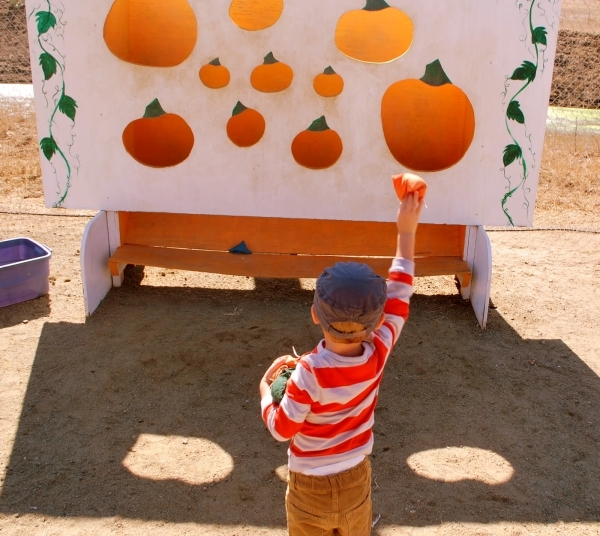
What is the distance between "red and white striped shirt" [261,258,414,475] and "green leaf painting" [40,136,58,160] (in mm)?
2690

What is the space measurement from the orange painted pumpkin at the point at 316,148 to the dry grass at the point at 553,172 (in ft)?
8.28

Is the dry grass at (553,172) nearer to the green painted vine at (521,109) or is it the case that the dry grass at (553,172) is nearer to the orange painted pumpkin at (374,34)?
the green painted vine at (521,109)

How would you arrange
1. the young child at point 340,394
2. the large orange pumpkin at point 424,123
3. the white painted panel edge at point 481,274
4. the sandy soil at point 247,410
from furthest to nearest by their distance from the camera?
the large orange pumpkin at point 424,123 → the white painted panel edge at point 481,274 → the sandy soil at point 247,410 → the young child at point 340,394

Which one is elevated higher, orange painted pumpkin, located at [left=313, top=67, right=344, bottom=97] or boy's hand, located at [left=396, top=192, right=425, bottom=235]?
orange painted pumpkin, located at [left=313, top=67, right=344, bottom=97]

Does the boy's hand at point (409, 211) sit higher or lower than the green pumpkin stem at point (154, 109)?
lower

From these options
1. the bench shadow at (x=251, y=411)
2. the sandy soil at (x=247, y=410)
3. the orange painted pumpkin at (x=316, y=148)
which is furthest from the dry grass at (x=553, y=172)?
the orange painted pumpkin at (x=316, y=148)

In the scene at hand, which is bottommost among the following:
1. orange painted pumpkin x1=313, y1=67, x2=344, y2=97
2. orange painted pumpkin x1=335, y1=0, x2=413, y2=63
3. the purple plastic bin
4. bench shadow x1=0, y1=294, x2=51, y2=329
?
bench shadow x1=0, y1=294, x2=51, y2=329

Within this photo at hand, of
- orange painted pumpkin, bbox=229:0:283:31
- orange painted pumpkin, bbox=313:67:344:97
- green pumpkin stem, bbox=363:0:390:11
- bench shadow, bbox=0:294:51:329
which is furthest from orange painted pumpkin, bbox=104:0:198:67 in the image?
bench shadow, bbox=0:294:51:329

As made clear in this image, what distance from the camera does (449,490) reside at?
8.37ft

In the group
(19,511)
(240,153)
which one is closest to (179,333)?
(240,153)

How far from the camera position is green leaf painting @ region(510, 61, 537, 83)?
3.49 metres

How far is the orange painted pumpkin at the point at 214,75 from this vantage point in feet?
11.8

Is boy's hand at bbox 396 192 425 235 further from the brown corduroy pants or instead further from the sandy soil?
the sandy soil

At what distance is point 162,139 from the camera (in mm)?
4281
